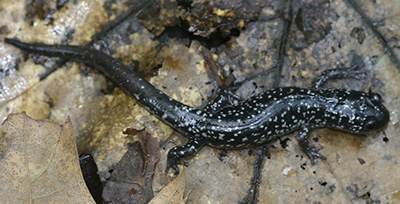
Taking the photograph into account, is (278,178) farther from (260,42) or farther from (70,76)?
(70,76)

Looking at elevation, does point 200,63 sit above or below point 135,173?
above

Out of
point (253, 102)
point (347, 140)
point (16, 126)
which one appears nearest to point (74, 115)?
point (16, 126)

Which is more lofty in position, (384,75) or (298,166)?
(384,75)

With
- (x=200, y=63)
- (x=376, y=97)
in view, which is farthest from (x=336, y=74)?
(x=200, y=63)

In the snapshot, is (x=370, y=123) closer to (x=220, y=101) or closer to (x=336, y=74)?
(x=336, y=74)

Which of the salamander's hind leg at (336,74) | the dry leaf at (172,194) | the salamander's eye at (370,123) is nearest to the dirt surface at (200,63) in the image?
the salamander's hind leg at (336,74)

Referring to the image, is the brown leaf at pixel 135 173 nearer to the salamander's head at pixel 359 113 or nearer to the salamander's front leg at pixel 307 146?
the salamander's front leg at pixel 307 146
